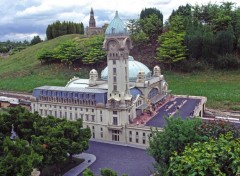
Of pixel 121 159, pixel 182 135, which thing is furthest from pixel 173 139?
pixel 121 159

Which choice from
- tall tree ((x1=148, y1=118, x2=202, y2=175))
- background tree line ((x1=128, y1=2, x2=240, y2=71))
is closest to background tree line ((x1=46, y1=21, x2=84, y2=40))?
background tree line ((x1=128, y1=2, x2=240, y2=71))

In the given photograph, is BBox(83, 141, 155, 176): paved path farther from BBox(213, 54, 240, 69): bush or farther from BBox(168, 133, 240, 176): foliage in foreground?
BBox(213, 54, 240, 69): bush

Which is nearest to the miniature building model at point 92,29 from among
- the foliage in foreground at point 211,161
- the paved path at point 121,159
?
the paved path at point 121,159

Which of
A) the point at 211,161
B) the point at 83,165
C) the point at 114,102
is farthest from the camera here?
the point at 114,102

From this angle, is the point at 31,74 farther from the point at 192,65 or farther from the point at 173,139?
the point at 173,139

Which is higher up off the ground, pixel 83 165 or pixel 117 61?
pixel 117 61

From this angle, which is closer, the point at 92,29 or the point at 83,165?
the point at 83,165

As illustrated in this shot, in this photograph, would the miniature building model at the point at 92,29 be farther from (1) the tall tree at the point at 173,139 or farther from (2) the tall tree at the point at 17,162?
(1) the tall tree at the point at 173,139
